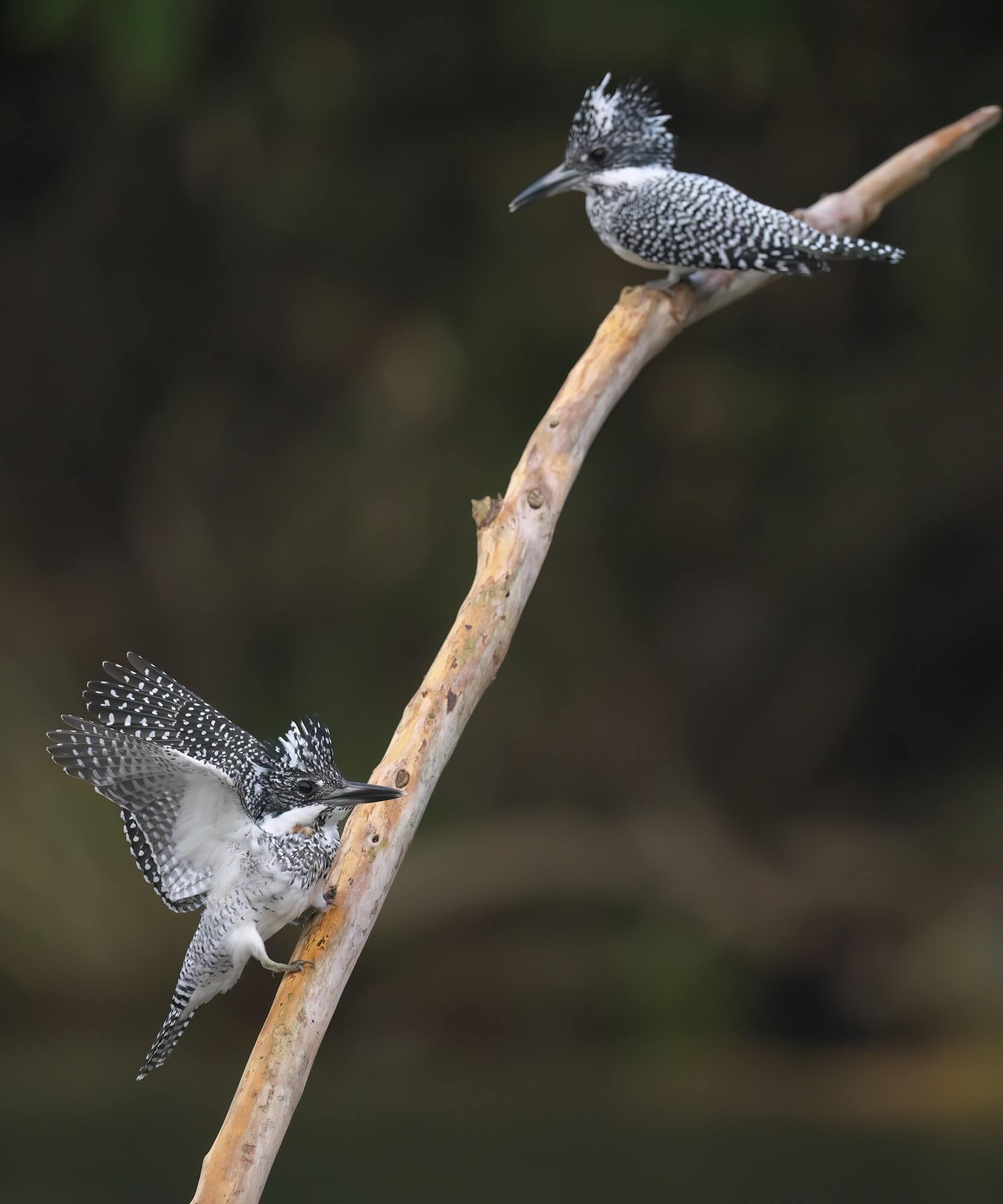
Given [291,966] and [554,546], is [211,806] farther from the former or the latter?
[554,546]

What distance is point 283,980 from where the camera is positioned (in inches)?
83.0

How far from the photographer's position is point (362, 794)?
209 cm

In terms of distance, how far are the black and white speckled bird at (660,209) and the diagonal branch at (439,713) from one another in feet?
0.38

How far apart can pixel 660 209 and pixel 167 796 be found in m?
1.49

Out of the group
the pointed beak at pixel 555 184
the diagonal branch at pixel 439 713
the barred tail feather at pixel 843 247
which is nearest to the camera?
the diagonal branch at pixel 439 713

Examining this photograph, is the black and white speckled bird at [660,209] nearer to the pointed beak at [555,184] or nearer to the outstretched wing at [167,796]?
the pointed beak at [555,184]

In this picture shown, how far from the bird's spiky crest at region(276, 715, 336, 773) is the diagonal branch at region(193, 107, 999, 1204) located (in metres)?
0.10

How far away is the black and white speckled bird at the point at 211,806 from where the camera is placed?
2.09m

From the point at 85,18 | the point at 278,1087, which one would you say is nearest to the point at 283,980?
the point at 278,1087

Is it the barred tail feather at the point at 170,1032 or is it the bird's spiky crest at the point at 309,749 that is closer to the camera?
the bird's spiky crest at the point at 309,749

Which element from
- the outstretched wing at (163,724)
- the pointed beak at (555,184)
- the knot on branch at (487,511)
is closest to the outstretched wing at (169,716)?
the outstretched wing at (163,724)

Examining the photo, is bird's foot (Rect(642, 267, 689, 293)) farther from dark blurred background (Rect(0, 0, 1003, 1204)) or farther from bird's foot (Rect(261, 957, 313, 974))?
dark blurred background (Rect(0, 0, 1003, 1204))

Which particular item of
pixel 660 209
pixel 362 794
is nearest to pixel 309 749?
pixel 362 794

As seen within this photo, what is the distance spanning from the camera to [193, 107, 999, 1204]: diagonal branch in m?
2.00
